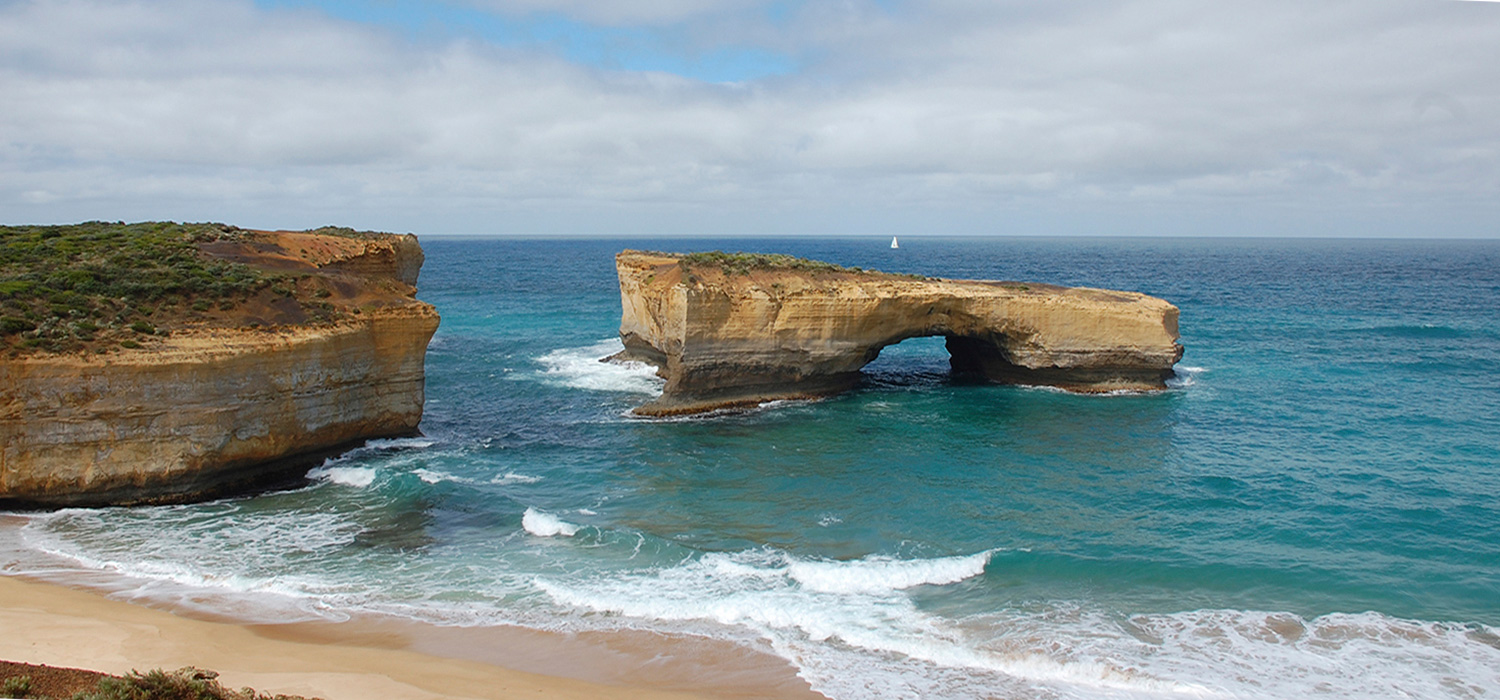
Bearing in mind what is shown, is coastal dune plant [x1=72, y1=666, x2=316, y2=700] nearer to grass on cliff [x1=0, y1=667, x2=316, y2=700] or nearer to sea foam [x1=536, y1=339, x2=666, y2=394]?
grass on cliff [x1=0, y1=667, x2=316, y2=700]

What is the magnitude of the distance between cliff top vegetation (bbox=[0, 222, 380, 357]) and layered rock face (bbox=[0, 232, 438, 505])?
0.56m

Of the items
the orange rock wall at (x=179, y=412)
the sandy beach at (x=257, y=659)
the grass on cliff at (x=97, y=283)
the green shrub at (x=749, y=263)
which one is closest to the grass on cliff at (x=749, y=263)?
the green shrub at (x=749, y=263)

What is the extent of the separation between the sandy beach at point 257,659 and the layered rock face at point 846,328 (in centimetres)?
1799

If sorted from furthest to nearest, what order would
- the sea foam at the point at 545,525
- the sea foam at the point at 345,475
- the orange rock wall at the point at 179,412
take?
1. the sea foam at the point at 345,475
2. the sea foam at the point at 545,525
3. the orange rock wall at the point at 179,412

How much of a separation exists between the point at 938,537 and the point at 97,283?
23495 millimetres

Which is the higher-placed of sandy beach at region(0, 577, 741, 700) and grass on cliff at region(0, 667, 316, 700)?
grass on cliff at region(0, 667, 316, 700)

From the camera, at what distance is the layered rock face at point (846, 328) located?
1259 inches

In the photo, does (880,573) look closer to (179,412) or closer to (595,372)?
(179,412)

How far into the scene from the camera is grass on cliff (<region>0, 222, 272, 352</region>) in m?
20.6

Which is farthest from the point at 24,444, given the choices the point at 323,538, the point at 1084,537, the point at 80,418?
the point at 1084,537

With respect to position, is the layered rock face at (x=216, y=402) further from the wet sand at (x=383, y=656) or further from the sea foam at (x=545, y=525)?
the sea foam at (x=545, y=525)

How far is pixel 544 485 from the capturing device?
2353 centimetres

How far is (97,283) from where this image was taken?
920 inches

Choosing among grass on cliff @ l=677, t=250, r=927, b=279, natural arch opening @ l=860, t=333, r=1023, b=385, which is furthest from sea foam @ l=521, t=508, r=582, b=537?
natural arch opening @ l=860, t=333, r=1023, b=385
